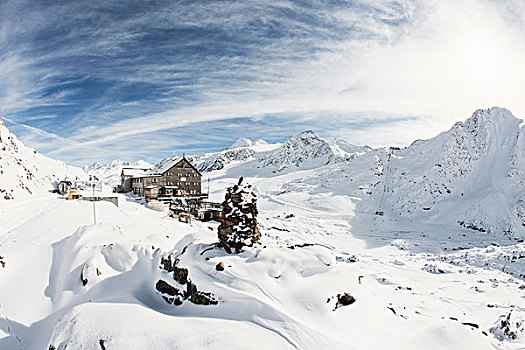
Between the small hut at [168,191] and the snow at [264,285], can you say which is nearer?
the snow at [264,285]

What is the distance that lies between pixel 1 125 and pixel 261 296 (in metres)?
41.1

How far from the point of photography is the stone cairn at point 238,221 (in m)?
9.30

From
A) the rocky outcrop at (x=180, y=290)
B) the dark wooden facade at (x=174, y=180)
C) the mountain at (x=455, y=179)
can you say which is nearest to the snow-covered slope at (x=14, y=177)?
the dark wooden facade at (x=174, y=180)

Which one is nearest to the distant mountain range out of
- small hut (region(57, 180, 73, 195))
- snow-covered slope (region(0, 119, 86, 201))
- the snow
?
snow-covered slope (region(0, 119, 86, 201))

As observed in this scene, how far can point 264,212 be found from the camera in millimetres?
40594

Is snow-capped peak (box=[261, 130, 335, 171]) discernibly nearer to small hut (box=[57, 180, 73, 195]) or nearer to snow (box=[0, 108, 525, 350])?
snow (box=[0, 108, 525, 350])

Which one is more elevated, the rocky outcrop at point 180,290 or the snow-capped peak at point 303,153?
the snow-capped peak at point 303,153

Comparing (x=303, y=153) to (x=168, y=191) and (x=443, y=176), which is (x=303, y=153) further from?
(x=168, y=191)

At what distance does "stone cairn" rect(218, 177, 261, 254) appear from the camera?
9297mm

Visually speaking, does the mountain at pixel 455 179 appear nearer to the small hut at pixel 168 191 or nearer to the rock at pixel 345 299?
the small hut at pixel 168 191

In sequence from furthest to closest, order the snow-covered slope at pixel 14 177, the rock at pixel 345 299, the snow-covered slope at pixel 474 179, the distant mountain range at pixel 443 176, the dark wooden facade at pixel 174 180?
the dark wooden facade at pixel 174 180 → the snow-covered slope at pixel 474 179 → the distant mountain range at pixel 443 176 → the snow-covered slope at pixel 14 177 → the rock at pixel 345 299

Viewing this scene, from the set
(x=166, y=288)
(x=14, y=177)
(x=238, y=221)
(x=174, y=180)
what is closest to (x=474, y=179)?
(x=238, y=221)

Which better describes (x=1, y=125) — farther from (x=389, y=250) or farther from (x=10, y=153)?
(x=389, y=250)

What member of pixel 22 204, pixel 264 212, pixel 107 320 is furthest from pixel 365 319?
pixel 264 212
